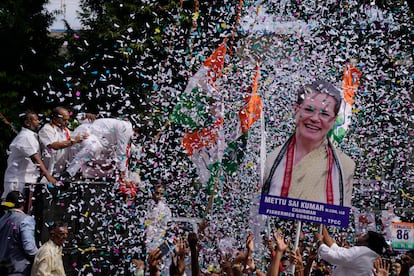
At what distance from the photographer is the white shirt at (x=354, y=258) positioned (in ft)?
24.4

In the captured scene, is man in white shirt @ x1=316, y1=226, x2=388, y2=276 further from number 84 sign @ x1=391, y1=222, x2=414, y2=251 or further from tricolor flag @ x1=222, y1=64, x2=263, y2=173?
number 84 sign @ x1=391, y1=222, x2=414, y2=251

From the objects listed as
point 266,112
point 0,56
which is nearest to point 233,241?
point 266,112

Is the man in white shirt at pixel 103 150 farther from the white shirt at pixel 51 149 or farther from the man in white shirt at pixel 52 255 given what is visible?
the man in white shirt at pixel 52 255

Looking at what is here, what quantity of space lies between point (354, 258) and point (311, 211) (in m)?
0.63

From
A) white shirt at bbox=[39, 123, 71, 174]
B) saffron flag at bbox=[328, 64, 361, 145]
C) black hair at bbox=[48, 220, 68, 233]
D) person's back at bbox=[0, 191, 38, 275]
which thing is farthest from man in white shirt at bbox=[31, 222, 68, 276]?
saffron flag at bbox=[328, 64, 361, 145]

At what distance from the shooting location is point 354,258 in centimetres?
746

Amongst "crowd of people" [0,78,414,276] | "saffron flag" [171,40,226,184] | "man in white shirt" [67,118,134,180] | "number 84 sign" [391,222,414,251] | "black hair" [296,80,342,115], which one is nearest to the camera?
"crowd of people" [0,78,414,276]

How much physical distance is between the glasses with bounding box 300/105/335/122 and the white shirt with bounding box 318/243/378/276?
1.38 meters

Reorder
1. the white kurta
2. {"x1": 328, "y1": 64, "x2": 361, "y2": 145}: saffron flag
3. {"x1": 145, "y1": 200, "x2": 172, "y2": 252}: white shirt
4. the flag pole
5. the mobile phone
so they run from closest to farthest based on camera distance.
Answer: the white kurta
the mobile phone
{"x1": 328, "y1": 64, "x2": 361, "y2": 145}: saffron flag
{"x1": 145, "y1": 200, "x2": 172, "y2": 252}: white shirt
the flag pole

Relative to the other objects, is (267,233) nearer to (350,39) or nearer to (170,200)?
(170,200)

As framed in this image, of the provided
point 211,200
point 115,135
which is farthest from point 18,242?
point 211,200

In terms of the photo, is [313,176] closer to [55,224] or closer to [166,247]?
[166,247]

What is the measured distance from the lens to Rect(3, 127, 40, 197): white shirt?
9.13 metres

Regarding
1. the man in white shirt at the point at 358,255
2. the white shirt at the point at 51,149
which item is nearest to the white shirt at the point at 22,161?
the white shirt at the point at 51,149
